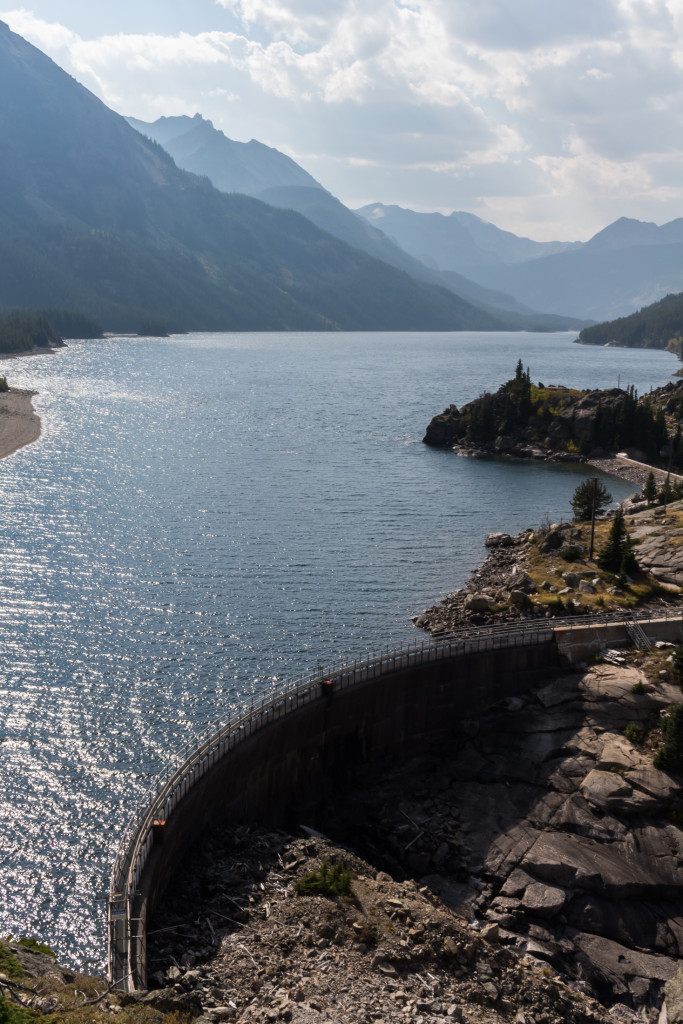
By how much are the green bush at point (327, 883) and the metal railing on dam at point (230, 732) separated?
24.8 ft

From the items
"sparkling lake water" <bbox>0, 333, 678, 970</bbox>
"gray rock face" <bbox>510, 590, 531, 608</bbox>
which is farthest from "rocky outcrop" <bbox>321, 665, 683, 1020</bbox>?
"gray rock face" <bbox>510, 590, 531, 608</bbox>

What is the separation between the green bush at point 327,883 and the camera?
133 ft

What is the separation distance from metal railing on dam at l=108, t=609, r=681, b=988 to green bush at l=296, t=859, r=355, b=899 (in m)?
7.56

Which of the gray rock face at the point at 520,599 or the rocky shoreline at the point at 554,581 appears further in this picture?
the gray rock face at the point at 520,599

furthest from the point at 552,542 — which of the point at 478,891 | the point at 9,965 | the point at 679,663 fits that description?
the point at 9,965

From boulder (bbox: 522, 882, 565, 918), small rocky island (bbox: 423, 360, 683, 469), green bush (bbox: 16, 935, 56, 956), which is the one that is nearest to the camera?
green bush (bbox: 16, 935, 56, 956)

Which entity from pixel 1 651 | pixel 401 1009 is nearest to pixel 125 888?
pixel 401 1009

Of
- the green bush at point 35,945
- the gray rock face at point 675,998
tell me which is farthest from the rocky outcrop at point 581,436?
the green bush at point 35,945

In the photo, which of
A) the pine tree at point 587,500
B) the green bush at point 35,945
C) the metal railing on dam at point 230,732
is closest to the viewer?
the metal railing on dam at point 230,732

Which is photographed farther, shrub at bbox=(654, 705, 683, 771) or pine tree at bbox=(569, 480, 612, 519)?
pine tree at bbox=(569, 480, 612, 519)

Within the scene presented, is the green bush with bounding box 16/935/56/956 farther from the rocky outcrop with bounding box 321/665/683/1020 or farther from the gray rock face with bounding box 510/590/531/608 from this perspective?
the gray rock face with bounding box 510/590/531/608

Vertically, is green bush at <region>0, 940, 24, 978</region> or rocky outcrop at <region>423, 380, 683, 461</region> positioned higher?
rocky outcrop at <region>423, 380, 683, 461</region>

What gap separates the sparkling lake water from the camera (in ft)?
169

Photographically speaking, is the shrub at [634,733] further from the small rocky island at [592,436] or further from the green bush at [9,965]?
the small rocky island at [592,436]
